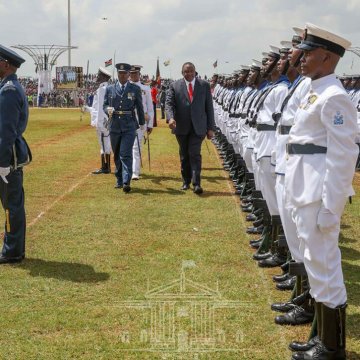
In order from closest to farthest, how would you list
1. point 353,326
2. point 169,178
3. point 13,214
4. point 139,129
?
point 353,326 → point 13,214 → point 139,129 → point 169,178

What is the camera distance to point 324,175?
13.3 feet

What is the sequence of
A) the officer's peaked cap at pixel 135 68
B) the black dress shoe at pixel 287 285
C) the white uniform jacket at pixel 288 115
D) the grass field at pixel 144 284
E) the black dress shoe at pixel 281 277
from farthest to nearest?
the officer's peaked cap at pixel 135 68
the black dress shoe at pixel 281 277
the black dress shoe at pixel 287 285
the white uniform jacket at pixel 288 115
the grass field at pixel 144 284

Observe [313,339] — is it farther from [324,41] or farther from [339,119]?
[324,41]

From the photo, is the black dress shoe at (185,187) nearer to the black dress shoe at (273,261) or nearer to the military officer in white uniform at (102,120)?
the military officer in white uniform at (102,120)

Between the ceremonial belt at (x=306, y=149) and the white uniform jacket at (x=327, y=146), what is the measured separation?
20 mm

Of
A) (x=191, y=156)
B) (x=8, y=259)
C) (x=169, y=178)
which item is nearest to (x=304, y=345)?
(x=8, y=259)

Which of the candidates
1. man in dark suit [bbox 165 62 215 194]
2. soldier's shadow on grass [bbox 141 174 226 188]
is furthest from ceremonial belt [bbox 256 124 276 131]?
soldier's shadow on grass [bbox 141 174 226 188]

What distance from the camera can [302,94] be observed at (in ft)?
16.4

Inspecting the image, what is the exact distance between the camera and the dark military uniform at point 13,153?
20.7 feet

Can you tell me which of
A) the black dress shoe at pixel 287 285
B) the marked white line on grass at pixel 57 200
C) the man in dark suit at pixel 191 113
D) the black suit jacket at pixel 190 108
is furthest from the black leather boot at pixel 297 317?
the black suit jacket at pixel 190 108

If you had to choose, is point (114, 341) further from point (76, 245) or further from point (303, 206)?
point (76, 245)

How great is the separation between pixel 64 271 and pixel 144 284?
0.94 metres

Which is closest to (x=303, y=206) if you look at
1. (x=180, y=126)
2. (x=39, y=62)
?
(x=180, y=126)

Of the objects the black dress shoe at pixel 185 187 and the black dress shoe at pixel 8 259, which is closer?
the black dress shoe at pixel 8 259
